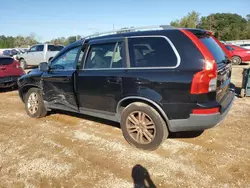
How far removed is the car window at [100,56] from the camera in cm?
397

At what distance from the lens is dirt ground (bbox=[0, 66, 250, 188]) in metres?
2.95

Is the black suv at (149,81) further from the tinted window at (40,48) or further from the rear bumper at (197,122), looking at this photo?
the tinted window at (40,48)

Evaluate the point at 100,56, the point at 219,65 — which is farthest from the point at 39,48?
the point at 219,65

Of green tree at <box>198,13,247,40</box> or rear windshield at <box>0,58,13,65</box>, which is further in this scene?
green tree at <box>198,13,247,40</box>

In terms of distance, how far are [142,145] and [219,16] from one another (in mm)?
79721

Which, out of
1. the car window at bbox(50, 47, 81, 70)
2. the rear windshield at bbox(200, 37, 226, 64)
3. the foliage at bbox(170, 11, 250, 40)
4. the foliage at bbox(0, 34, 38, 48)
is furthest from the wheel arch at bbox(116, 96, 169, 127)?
the foliage at bbox(0, 34, 38, 48)

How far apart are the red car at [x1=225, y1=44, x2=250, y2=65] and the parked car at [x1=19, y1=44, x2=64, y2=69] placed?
11755 millimetres

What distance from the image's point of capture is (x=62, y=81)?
4.60 m

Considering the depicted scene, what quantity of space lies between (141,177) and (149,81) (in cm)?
133

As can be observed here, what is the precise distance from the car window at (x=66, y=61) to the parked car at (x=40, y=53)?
35.3 feet

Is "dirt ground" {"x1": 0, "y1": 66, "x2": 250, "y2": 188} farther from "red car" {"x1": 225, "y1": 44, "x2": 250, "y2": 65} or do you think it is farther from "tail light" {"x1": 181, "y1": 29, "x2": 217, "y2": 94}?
"red car" {"x1": 225, "y1": 44, "x2": 250, "y2": 65}

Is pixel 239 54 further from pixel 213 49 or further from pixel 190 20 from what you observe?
pixel 190 20

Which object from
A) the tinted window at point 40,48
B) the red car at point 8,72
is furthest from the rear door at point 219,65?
the tinted window at point 40,48

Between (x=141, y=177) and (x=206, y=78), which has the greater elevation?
(x=206, y=78)
